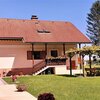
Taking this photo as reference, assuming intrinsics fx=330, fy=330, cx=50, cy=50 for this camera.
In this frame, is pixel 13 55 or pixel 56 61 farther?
pixel 13 55

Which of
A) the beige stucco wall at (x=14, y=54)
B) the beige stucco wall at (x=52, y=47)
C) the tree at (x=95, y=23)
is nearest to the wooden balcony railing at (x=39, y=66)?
the beige stucco wall at (x=14, y=54)

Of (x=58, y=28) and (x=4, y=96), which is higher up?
(x=58, y=28)

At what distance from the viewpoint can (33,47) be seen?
128 ft

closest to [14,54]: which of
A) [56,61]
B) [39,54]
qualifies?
[39,54]

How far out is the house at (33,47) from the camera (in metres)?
37.7

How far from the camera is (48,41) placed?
3838 cm

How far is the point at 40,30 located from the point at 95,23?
99.7 ft

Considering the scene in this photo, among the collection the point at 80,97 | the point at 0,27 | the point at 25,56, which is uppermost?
the point at 0,27

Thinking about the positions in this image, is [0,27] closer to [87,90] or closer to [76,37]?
[76,37]

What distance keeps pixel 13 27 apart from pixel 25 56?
4.32 m

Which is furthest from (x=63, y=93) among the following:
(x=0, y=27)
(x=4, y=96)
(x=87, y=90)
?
(x=0, y=27)

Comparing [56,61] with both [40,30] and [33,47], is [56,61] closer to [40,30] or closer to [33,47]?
[33,47]

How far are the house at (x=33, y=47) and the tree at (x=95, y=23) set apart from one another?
2730 cm

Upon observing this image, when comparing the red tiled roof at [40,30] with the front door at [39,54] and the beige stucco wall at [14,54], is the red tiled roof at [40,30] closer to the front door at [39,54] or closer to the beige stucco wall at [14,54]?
the beige stucco wall at [14,54]
